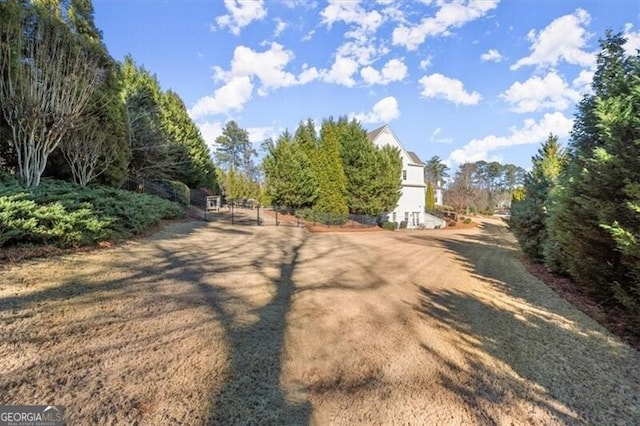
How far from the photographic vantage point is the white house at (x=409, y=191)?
27.2 metres

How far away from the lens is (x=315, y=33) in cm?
1279

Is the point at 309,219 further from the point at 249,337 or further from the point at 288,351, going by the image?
the point at 288,351

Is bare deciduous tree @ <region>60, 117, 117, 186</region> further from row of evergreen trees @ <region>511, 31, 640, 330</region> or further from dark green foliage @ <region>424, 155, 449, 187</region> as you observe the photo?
dark green foliage @ <region>424, 155, 449, 187</region>

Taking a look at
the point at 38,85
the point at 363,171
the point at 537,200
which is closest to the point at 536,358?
the point at 537,200

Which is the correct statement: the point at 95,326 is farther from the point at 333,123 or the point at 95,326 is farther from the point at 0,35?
the point at 333,123

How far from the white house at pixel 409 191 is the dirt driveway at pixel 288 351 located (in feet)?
72.2

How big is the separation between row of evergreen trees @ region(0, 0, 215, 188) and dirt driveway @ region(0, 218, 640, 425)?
424cm

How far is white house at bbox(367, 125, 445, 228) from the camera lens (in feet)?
89.1

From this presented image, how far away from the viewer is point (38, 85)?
7492 mm

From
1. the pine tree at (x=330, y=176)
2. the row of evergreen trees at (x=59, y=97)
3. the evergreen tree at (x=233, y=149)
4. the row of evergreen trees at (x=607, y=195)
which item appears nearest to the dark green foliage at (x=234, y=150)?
the evergreen tree at (x=233, y=149)

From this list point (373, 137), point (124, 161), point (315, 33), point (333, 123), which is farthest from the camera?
point (373, 137)

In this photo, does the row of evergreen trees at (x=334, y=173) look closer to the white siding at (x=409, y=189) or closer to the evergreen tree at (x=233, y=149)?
the white siding at (x=409, y=189)

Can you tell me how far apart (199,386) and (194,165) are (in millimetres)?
23242

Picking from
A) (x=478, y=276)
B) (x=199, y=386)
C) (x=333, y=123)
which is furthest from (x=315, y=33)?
(x=199, y=386)
